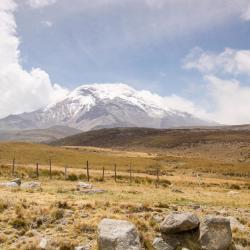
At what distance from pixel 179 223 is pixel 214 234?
6.50 ft

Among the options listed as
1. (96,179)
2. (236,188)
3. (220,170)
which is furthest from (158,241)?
(220,170)

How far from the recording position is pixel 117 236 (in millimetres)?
20828

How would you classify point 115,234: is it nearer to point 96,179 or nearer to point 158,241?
point 158,241

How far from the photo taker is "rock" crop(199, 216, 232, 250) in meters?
22.6

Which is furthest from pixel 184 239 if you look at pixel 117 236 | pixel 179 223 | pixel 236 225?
pixel 236 225

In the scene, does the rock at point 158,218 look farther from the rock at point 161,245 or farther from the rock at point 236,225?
the rock at point 236,225

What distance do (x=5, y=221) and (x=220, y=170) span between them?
297 ft

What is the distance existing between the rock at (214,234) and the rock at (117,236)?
3884mm

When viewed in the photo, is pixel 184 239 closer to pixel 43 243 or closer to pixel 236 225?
pixel 236 225

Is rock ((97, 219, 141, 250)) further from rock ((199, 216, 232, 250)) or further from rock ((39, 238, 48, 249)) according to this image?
rock ((199, 216, 232, 250))

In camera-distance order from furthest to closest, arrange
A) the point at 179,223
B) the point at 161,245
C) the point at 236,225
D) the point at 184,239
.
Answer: the point at 236,225 < the point at 184,239 < the point at 179,223 < the point at 161,245

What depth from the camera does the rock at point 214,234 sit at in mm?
22562

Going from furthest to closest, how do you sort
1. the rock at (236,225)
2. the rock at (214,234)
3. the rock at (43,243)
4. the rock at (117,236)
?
the rock at (236,225) < the rock at (214,234) < the rock at (43,243) < the rock at (117,236)

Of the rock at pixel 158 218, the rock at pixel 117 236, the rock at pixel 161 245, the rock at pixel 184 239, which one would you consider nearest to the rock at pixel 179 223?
the rock at pixel 184 239
